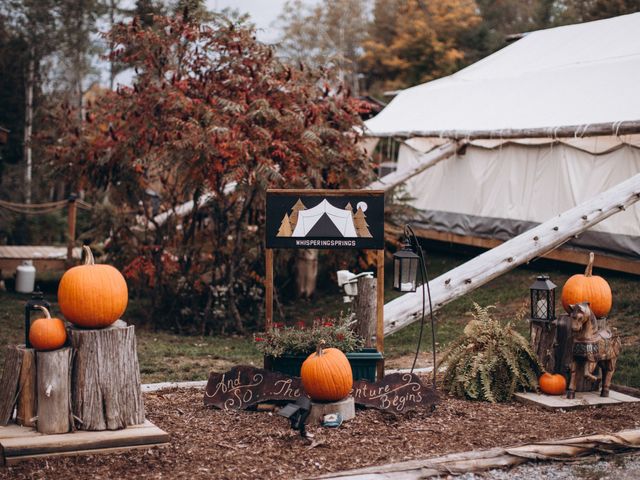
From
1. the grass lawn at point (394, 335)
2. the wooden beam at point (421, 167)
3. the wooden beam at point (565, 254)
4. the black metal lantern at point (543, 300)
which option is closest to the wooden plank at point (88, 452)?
the grass lawn at point (394, 335)

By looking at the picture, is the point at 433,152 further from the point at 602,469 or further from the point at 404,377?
the point at 602,469

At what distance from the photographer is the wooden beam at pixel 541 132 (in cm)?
1140

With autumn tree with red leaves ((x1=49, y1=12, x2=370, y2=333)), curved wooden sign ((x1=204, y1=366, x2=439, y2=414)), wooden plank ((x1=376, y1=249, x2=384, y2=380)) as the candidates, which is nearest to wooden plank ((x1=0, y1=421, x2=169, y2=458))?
curved wooden sign ((x1=204, y1=366, x2=439, y2=414))

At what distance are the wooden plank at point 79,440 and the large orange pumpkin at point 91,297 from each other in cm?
74

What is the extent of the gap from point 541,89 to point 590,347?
8.34 metres

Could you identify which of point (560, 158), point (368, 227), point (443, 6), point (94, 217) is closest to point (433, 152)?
point (560, 158)

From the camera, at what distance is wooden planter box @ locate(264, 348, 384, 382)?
688 cm

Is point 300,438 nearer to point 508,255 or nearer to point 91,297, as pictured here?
point 91,297

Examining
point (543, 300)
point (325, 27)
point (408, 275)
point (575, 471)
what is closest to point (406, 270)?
point (408, 275)

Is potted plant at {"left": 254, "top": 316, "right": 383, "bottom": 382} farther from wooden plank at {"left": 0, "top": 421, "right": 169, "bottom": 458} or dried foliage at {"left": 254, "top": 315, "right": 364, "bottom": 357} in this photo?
wooden plank at {"left": 0, "top": 421, "right": 169, "bottom": 458}

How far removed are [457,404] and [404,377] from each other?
24.6 inches

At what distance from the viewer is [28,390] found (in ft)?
18.6

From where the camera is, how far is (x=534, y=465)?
5605 mm

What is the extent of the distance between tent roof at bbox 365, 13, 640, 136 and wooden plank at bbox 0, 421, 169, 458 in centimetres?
840
